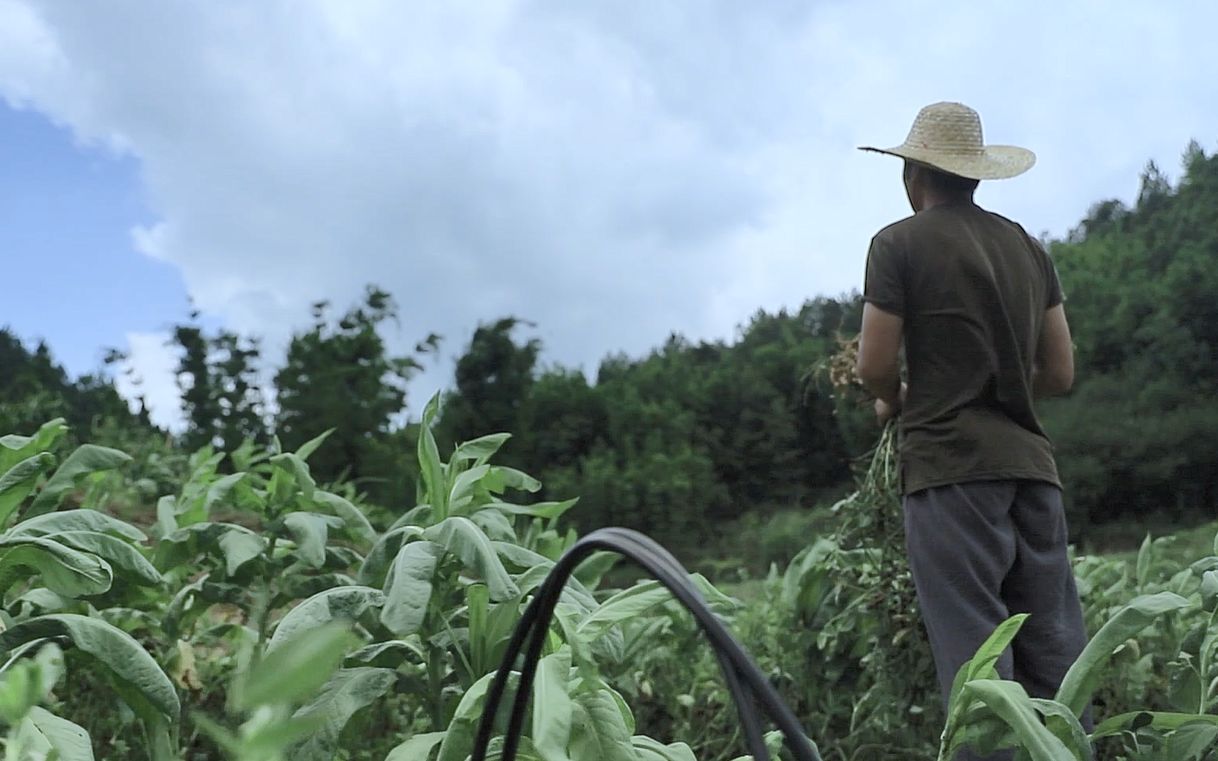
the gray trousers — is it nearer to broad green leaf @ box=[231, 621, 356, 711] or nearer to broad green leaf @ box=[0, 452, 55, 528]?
broad green leaf @ box=[0, 452, 55, 528]

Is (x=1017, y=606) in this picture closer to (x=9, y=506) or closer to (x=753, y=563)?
(x=9, y=506)

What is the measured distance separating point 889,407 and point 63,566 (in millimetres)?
2203

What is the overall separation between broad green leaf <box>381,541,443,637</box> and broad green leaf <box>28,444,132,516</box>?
31.2 inches

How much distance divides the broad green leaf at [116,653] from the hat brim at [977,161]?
7.58 ft

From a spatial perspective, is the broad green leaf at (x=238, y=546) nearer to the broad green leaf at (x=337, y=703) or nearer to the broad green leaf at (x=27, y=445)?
the broad green leaf at (x=27, y=445)

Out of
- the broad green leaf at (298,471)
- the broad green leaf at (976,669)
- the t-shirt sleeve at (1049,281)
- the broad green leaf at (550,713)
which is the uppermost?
the t-shirt sleeve at (1049,281)

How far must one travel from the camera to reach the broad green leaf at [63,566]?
5.43 feet

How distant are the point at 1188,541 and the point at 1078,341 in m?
4.37

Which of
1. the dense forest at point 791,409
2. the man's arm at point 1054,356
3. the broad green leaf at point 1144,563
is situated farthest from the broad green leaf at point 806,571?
the dense forest at point 791,409

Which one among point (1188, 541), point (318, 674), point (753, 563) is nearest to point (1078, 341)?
point (1188, 541)

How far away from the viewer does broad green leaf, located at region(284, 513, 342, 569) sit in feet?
6.92

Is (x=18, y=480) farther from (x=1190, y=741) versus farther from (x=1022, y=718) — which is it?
(x=1190, y=741)

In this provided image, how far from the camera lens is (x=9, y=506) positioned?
6.32 feet

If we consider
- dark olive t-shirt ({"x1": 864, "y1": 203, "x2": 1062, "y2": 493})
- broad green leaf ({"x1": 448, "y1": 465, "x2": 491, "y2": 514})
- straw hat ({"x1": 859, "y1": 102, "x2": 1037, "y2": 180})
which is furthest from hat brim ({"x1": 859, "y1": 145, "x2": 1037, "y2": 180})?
broad green leaf ({"x1": 448, "y1": 465, "x2": 491, "y2": 514})
